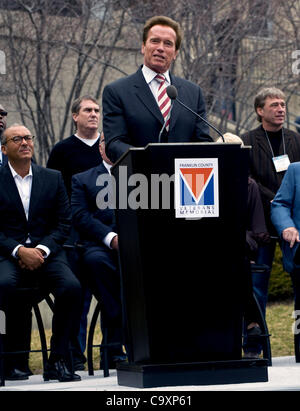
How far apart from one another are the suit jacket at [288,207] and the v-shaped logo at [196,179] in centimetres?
262

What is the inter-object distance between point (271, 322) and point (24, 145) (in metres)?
4.65

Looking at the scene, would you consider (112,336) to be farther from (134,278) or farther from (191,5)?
(191,5)

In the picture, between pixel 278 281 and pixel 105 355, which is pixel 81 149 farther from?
pixel 278 281

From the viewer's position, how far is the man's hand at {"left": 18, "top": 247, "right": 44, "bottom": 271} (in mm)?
7027

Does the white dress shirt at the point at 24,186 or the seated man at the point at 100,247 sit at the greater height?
the white dress shirt at the point at 24,186

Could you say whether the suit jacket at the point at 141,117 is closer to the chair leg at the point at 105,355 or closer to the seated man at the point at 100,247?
the seated man at the point at 100,247

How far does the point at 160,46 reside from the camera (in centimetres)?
555

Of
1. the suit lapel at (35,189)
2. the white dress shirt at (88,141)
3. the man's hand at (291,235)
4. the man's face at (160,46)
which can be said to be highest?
the man's face at (160,46)

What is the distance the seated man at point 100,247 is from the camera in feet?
24.4

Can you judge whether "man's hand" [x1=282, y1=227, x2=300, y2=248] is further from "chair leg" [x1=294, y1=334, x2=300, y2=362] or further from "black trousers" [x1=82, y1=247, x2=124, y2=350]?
"black trousers" [x1=82, y1=247, x2=124, y2=350]

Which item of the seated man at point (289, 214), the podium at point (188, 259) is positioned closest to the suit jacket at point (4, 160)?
the seated man at point (289, 214)

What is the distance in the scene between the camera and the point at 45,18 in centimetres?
1184

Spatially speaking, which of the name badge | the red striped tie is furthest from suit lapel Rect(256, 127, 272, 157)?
the red striped tie

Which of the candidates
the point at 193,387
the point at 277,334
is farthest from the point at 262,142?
the point at 193,387
